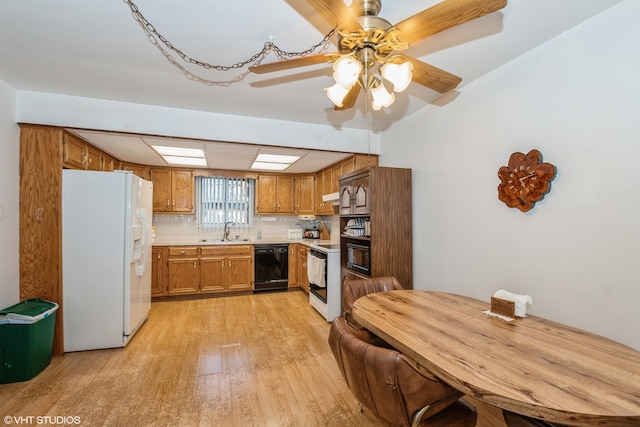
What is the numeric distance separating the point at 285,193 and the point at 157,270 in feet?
8.03

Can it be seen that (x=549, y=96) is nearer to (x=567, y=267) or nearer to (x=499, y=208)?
(x=499, y=208)

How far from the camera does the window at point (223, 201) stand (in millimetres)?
5211

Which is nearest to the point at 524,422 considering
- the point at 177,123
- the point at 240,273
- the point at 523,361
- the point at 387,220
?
the point at 523,361

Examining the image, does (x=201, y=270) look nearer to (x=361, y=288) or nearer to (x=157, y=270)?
(x=157, y=270)

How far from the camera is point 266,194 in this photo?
17.4 feet

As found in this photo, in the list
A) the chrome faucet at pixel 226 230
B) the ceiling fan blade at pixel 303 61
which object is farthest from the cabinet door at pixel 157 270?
the ceiling fan blade at pixel 303 61

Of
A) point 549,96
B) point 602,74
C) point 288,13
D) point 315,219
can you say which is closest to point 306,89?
point 288,13

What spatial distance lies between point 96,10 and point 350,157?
9.30 ft

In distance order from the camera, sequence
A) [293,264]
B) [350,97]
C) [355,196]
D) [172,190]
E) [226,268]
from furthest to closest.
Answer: [293,264]
[172,190]
[226,268]
[355,196]
[350,97]

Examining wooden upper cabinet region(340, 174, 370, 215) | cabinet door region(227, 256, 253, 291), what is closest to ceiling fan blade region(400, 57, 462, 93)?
wooden upper cabinet region(340, 174, 370, 215)

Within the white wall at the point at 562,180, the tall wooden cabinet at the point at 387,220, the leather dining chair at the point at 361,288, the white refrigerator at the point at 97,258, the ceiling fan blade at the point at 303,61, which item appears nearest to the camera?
the ceiling fan blade at the point at 303,61

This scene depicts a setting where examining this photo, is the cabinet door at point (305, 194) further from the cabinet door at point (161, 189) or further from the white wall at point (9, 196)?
the white wall at point (9, 196)

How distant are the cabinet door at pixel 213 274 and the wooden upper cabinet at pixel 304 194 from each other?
167 cm

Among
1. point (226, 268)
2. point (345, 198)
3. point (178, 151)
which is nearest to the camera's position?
point (345, 198)
